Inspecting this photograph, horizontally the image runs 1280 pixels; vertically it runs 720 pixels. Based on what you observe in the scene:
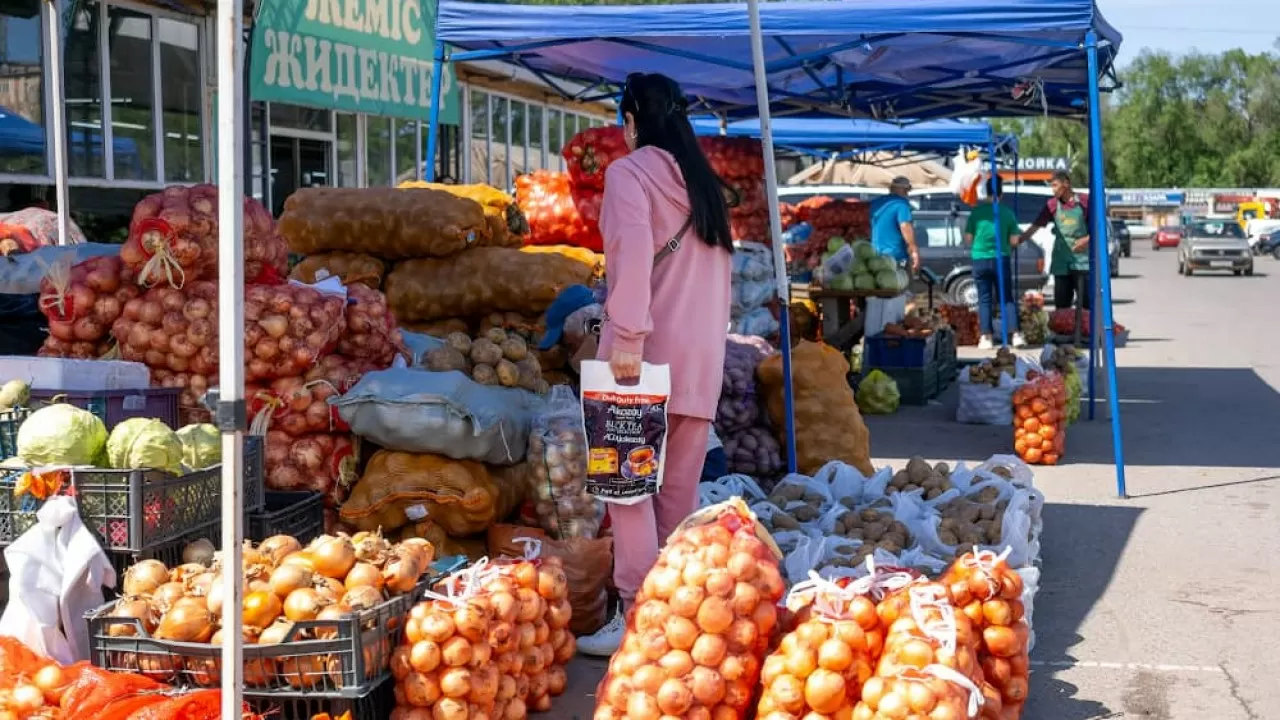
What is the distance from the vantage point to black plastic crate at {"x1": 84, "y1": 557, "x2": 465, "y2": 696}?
391 cm

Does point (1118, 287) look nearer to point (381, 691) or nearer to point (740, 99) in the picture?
point (740, 99)

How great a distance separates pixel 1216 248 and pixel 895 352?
32248mm

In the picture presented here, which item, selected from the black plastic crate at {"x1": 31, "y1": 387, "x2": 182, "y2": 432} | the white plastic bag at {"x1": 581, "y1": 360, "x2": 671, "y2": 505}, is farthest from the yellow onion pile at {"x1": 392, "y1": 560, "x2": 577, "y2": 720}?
the black plastic crate at {"x1": 31, "y1": 387, "x2": 182, "y2": 432}

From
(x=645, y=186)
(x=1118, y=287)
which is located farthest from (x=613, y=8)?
(x=1118, y=287)

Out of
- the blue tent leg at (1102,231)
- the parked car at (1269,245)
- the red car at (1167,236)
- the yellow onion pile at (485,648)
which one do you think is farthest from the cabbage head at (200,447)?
the red car at (1167,236)

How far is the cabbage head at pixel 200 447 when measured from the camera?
4824mm

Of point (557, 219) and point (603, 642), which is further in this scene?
point (557, 219)

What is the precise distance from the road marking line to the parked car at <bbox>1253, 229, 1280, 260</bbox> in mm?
53332

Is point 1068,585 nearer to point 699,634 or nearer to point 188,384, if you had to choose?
point 699,634

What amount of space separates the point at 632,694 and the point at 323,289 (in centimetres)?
302

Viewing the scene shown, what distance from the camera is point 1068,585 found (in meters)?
6.45

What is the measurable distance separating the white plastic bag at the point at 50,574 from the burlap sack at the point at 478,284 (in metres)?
3.64

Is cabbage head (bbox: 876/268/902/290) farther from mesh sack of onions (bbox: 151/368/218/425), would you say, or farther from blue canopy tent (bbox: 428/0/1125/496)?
mesh sack of onions (bbox: 151/368/218/425)

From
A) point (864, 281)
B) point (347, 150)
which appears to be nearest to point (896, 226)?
point (864, 281)
